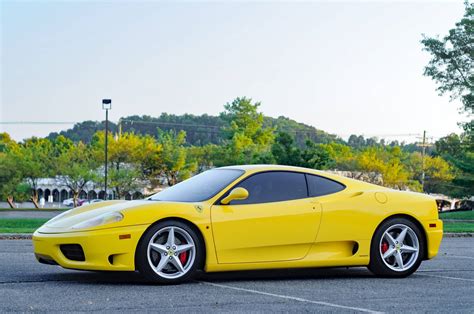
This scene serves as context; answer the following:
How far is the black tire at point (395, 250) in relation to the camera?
9.02 meters

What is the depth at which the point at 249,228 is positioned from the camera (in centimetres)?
842

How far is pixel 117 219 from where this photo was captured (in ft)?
26.2

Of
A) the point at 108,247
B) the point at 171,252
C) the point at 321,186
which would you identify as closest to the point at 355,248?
the point at 321,186

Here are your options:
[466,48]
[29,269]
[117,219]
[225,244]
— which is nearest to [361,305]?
[225,244]

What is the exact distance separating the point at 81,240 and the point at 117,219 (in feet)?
1.34

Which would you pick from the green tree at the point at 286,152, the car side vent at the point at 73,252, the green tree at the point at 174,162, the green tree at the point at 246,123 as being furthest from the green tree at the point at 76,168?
the car side vent at the point at 73,252

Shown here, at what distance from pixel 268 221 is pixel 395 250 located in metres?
1.63

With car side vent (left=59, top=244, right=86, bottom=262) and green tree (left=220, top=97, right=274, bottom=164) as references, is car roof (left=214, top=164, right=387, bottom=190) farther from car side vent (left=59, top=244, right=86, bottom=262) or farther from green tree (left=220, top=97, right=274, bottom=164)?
green tree (left=220, top=97, right=274, bottom=164)

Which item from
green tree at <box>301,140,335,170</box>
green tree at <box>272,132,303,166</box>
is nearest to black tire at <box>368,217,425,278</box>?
green tree at <box>301,140,335,170</box>

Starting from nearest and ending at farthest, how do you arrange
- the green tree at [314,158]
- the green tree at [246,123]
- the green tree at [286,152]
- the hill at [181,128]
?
the green tree at [314,158]
the green tree at [286,152]
the green tree at [246,123]
the hill at [181,128]

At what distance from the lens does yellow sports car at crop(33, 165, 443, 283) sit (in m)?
7.94

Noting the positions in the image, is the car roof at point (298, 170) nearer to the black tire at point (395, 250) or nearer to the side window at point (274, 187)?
the side window at point (274, 187)

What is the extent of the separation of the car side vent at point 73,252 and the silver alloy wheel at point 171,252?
2.22 ft

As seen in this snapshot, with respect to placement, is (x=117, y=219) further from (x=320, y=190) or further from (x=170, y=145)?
(x=170, y=145)
